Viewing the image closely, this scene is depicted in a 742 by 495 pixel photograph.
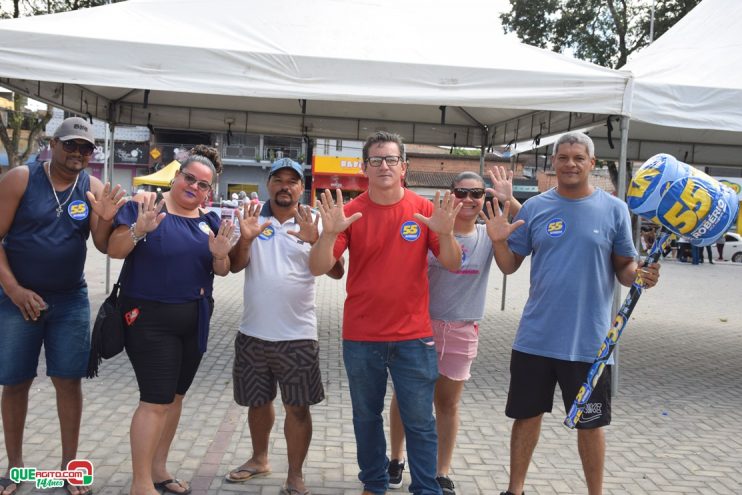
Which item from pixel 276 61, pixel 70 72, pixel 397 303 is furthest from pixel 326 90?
pixel 397 303

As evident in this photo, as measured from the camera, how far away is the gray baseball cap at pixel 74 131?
3139mm

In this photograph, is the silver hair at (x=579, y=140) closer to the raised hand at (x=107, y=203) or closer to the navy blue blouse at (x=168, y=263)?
the navy blue blouse at (x=168, y=263)

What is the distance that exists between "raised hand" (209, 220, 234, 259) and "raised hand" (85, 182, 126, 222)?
48 cm

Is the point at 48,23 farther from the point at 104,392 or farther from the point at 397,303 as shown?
the point at 397,303

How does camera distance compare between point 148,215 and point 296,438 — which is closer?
point 148,215

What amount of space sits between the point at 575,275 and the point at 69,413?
8.85 feet

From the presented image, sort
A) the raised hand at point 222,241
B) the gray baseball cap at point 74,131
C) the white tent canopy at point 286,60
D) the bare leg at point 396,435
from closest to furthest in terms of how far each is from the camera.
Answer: the raised hand at point 222,241 < the gray baseball cap at point 74,131 < the bare leg at point 396,435 < the white tent canopy at point 286,60

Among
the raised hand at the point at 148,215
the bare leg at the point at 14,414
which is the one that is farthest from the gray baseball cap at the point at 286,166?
the bare leg at the point at 14,414

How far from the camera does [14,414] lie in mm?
3229

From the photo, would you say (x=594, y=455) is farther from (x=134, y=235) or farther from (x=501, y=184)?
(x=134, y=235)

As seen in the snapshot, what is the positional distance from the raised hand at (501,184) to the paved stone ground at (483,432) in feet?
5.44

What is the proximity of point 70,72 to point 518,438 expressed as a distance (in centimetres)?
424

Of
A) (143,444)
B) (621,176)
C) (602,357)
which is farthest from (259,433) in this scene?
(621,176)

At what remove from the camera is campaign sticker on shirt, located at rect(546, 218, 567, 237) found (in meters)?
3.09
